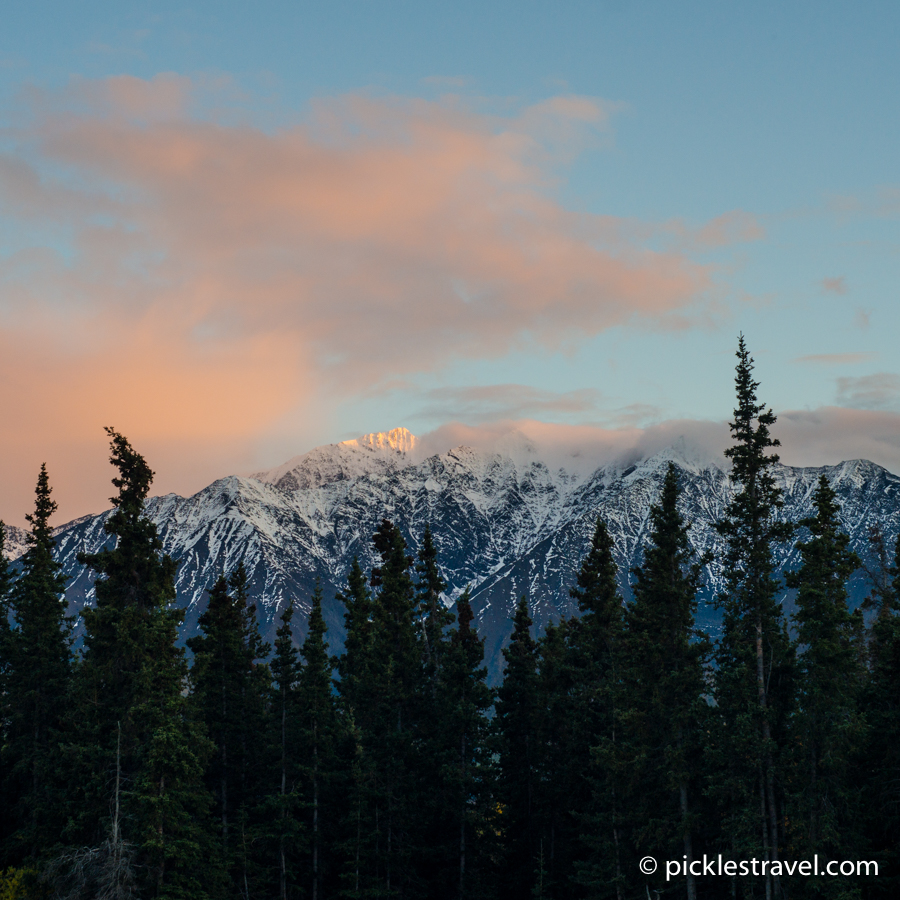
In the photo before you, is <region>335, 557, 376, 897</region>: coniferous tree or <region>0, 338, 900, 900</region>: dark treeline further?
<region>335, 557, 376, 897</region>: coniferous tree

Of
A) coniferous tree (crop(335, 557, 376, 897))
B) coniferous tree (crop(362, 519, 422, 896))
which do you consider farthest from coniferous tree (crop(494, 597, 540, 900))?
coniferous tree (crop(335, 557, 376, 897))

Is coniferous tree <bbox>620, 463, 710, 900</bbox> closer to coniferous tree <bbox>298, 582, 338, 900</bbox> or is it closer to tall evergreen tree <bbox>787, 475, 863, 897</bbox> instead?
tall evergreen tree <bbox>787, 475, 863, 897</bbox>

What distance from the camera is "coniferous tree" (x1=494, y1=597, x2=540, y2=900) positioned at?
62781 millimetres

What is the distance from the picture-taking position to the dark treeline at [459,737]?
44.6m

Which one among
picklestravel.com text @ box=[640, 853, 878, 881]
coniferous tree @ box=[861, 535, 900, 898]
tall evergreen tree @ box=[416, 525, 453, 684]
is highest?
tall evergreen tree @ box=[416, 525, 453, 684]

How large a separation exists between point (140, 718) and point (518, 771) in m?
25.9

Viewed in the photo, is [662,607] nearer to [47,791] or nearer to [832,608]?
[832,608]

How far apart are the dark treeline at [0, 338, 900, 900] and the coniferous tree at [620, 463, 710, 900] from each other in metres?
0.14

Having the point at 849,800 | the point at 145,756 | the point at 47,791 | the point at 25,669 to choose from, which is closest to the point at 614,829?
the point at 849,800

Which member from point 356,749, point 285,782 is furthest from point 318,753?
point 356,749

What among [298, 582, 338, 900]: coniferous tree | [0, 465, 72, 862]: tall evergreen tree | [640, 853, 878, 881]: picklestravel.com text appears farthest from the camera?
[298, 582, 338, 900]: coniferous tree

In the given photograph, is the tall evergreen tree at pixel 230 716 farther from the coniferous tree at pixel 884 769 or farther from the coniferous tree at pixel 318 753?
the coniferous tree at pixel 884 769

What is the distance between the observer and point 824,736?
4250cm

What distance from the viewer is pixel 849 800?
43.8 meters
